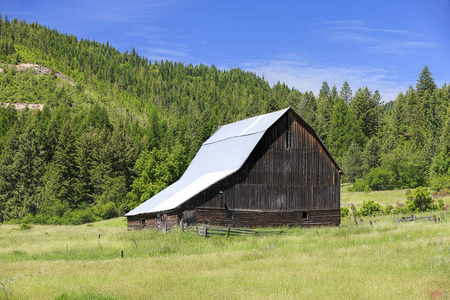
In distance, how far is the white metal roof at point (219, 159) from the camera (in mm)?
34438

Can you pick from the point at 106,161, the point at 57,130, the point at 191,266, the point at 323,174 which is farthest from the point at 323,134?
the point at 191,266

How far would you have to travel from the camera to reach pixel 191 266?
17.4m

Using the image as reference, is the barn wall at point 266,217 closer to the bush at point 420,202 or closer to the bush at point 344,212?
the bush at point 344,212

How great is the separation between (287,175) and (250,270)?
66.0ft

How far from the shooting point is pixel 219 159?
4028cm

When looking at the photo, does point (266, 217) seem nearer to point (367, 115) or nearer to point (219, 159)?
point (219, 159)

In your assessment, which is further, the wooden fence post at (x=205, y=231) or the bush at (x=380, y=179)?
the bush at (x=380, y=179)

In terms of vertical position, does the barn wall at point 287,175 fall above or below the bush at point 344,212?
above

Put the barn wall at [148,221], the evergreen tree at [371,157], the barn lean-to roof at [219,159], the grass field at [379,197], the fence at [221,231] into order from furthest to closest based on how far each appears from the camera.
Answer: the evergreen tree at [371,157]
the grass field at [379,197]
the barn lean-to roof at [219,159]
the barn wall at [148,221]
the fence at [221,231]

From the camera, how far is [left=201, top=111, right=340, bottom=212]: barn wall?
115ft

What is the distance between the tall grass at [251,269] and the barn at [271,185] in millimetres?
8142

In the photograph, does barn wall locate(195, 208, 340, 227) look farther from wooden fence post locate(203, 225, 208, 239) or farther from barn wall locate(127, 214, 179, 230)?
wooden fence post locate(203, 225, 208, 239)

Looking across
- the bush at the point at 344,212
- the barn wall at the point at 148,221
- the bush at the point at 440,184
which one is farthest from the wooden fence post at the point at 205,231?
the bush at the point at 440,184

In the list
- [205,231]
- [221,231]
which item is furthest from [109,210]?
[205,231]
